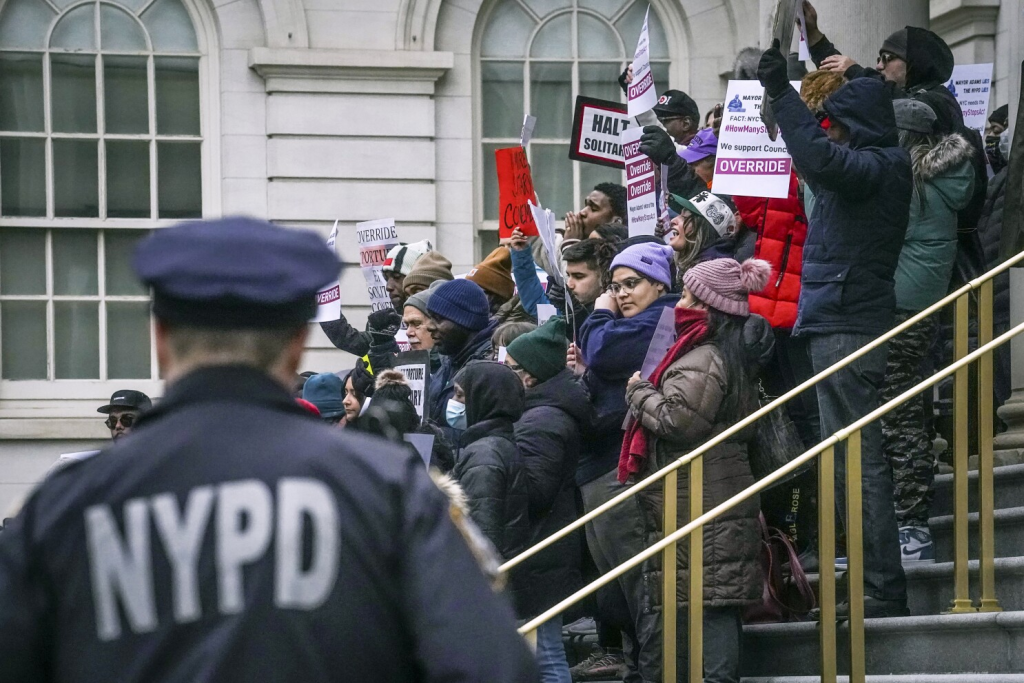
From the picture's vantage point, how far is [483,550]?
8.07ft

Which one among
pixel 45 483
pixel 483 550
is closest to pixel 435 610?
pixel 483 550

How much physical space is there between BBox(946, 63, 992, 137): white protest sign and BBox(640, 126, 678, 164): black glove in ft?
5.55

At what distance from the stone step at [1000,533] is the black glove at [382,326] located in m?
3.54

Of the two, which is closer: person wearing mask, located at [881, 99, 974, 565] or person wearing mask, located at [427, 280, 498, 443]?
person wearing mask, located at [881, 99, 974, 565]

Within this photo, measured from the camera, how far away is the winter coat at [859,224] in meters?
6.24

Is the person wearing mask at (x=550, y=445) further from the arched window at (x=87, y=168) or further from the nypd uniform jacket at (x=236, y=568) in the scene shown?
the arched window at (x=87, y=168)

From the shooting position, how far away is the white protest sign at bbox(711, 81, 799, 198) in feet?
23.0

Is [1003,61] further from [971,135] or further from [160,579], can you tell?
[160,579]

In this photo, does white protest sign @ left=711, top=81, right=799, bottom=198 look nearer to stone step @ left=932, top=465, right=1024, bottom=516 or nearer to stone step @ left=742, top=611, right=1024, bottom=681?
stone step @ left=932, top=465, right=1024, bottom=516

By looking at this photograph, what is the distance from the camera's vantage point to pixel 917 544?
20.7 feet

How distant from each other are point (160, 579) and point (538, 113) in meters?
12.3

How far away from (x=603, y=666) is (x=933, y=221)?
2.09 meters

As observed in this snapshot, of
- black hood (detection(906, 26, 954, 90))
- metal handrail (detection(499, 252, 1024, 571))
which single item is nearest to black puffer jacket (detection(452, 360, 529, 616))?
metal handrail (detection(499, 252, 1024, 571))

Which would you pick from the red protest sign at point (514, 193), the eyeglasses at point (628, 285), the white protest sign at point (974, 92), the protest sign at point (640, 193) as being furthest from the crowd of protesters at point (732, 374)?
the red protest sign at point (514, 193)
